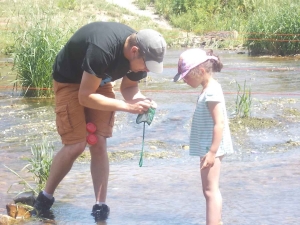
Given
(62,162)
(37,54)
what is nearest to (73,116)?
(62,162)

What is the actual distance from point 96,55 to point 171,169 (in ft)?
6.86

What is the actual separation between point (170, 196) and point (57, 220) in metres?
0.94

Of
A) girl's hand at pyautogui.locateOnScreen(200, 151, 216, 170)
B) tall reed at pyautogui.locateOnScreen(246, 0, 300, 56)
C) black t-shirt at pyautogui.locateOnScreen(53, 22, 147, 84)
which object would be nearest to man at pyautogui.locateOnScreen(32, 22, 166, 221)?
Result: black t-shirt at pyautogui.locateOnScreen(53, 22, 147, 84)

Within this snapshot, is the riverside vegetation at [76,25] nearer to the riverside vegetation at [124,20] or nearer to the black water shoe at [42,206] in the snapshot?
the riverside vegetation at [124,20]

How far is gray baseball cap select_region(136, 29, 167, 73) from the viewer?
4.21 metres

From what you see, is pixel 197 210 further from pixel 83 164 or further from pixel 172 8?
pixel 172 8

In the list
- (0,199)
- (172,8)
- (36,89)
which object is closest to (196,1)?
(172,8)

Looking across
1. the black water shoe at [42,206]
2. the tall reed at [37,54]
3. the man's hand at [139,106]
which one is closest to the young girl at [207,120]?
the man's hand at [139,106]

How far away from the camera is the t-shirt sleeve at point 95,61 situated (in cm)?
419

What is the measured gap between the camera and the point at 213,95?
166 inches

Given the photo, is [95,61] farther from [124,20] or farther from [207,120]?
[124,20]

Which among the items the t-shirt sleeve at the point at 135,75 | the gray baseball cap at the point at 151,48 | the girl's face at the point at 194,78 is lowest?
the t-shirt sleeve at the point at 135,75

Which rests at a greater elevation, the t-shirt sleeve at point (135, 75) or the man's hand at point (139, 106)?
the t-shirt sleeve at point (135, 75)

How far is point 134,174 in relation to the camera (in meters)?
5.88
